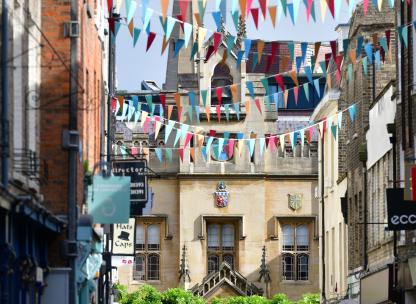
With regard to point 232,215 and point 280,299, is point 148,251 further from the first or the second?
point 280,299

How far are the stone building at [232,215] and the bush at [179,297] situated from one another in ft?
19.1

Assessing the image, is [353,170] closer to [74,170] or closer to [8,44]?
[74,170]

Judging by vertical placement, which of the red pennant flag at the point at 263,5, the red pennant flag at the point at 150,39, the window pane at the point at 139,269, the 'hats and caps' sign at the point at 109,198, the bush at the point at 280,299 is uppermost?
the red pennant flag at the point at 263,5

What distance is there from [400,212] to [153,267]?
50845 millimetres

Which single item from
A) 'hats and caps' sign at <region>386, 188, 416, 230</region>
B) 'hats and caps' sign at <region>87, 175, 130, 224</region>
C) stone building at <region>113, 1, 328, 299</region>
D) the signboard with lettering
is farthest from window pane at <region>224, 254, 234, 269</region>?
'hats and caps' sign at <region>87, 175, 130, 224</region>

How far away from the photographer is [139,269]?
84188mm

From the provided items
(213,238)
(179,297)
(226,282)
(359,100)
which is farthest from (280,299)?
(359,100)

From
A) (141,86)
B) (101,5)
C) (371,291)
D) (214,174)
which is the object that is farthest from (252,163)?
(101,5)

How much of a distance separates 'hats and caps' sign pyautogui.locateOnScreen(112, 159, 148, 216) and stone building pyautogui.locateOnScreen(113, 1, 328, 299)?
152 ft

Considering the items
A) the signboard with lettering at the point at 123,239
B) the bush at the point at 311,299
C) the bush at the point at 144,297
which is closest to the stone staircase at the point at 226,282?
the bush at the point at 144,297

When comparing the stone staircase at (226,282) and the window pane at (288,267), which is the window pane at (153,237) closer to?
the stone staircase at (226,282)

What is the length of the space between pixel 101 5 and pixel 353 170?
15.4 meters

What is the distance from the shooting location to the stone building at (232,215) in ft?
273

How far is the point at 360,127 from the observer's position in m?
48.7
